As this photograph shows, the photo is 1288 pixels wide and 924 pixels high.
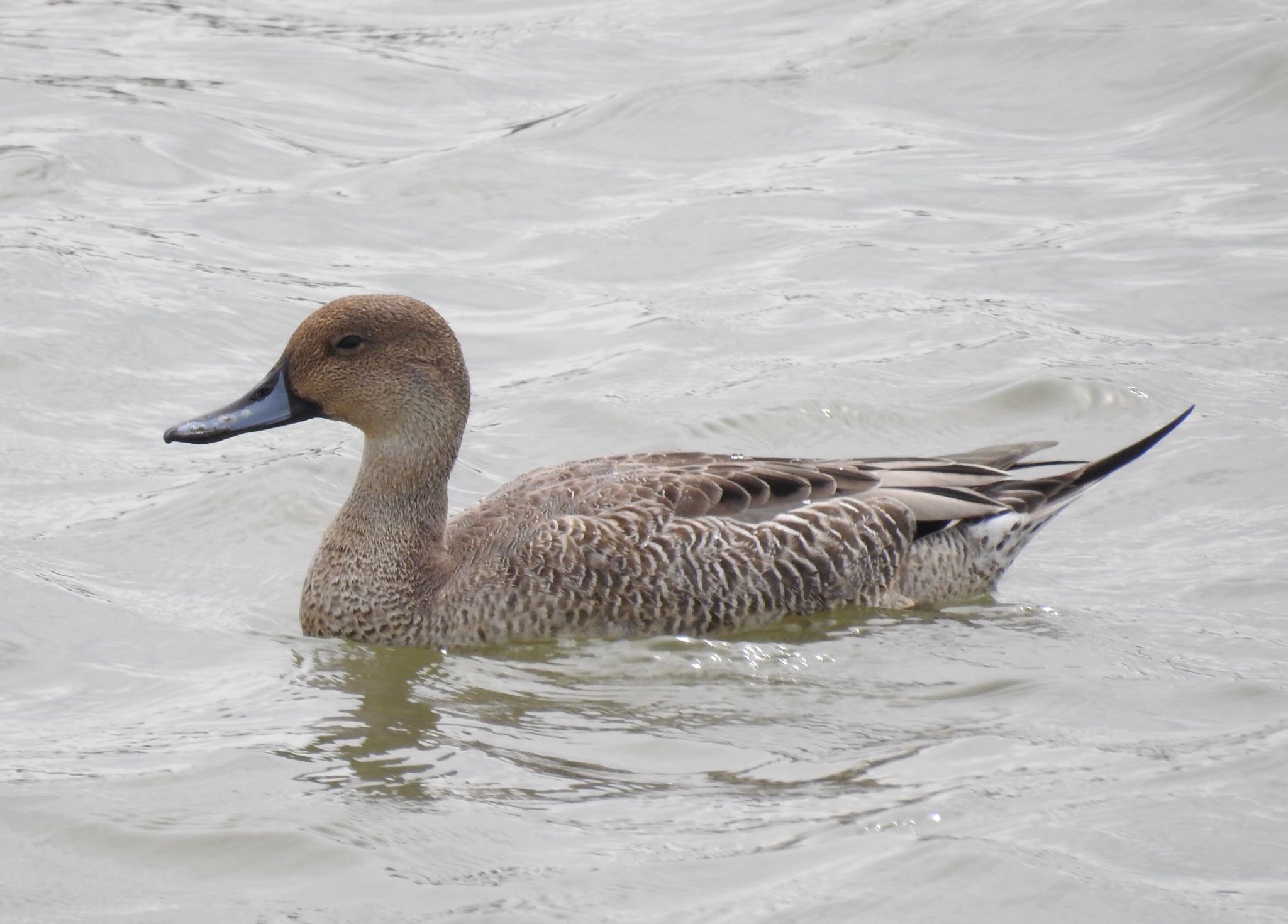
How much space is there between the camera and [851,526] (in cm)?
920

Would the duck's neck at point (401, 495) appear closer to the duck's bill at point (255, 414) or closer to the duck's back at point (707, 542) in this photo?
the duck's back at point (707, 542)

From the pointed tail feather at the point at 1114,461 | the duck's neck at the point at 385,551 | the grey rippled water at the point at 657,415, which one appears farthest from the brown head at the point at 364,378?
the pointed tail feather at the point at 1114,461

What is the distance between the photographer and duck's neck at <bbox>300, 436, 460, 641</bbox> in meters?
8.70

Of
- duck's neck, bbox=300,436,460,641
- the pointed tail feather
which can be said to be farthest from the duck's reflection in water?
the pointed tail feather

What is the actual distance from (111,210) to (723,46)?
598 centimetres

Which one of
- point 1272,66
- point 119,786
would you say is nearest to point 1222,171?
point 1272,66

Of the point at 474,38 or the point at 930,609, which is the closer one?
the point at 930,609

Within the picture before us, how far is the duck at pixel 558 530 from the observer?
8.66 m

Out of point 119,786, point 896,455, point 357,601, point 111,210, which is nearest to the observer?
point 119,786

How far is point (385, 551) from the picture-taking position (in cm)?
881

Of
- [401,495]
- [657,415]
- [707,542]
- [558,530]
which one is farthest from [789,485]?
[657,415]

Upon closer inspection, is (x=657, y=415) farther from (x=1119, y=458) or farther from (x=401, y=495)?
(x=1119, y=458)

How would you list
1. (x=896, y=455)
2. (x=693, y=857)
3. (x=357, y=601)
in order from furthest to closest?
(x=896, y=455), (x=357, y=601), (x=693, y=857)

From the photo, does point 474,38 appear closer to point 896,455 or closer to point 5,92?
point 5,92
